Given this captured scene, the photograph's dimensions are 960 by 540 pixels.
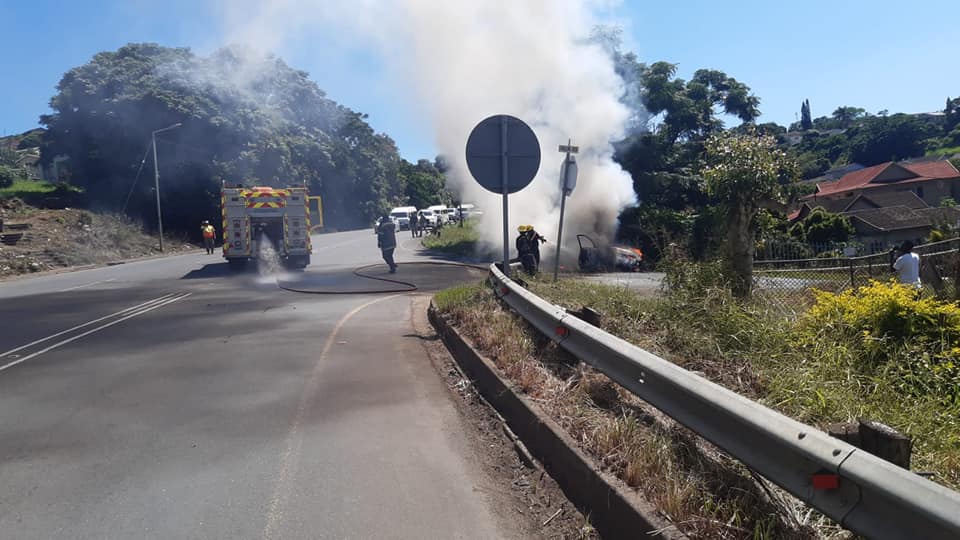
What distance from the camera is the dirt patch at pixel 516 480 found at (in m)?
3.76

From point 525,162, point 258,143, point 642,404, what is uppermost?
point 258,143

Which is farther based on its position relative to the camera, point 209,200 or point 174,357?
point 209,200

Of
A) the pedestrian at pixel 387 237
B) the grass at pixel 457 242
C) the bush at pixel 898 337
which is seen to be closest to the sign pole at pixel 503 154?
the bush at pixel 898 337

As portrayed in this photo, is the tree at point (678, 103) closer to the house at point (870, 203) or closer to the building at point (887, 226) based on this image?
the building at point (887, 226)

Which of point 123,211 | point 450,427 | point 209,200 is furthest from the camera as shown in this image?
point 209,200

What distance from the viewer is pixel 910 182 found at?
61.3 m

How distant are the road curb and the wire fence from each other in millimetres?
2689

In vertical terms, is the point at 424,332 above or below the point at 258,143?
below

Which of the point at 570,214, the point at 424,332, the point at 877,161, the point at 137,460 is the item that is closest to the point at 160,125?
the point at 570,214

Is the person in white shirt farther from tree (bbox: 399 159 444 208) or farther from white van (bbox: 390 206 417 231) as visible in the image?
tree (bbox: 399 159 444 208)

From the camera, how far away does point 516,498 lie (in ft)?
13.9

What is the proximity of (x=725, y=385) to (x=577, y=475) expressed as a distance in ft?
4.77

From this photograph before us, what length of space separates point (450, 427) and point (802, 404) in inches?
101

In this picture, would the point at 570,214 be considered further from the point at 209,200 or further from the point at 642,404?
the point at 209,200
